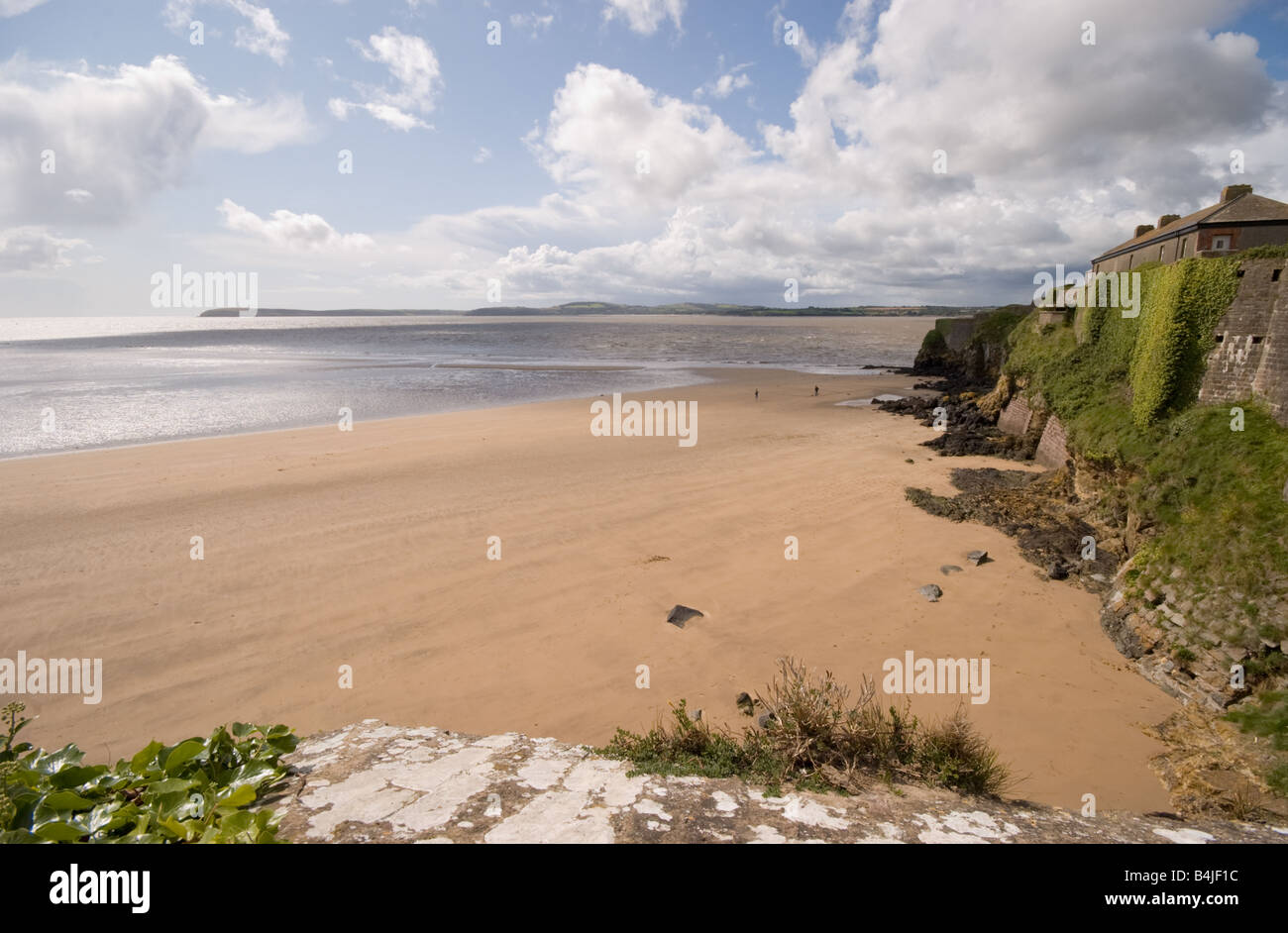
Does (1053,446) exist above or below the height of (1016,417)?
below

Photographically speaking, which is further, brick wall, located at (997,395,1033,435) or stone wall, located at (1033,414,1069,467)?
brick wall, located at (997,395,1033,435)

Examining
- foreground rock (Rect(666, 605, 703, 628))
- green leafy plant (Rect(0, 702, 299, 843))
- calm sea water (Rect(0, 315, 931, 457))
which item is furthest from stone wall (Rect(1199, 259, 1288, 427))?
calm sea water (Rect(0, 315, 931, 457))

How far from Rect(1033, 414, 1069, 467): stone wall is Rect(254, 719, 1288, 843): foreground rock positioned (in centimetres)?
1691

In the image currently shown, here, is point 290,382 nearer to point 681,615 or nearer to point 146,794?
point 681,615

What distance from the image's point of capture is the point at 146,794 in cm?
303

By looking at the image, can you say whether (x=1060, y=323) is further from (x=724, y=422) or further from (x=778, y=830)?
(x=778, y=830)

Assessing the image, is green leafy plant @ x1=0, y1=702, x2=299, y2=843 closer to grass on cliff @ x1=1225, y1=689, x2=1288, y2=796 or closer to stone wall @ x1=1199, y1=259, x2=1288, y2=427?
grass on cliff @ x1=1225, y1=689, x2=1288, y2=796

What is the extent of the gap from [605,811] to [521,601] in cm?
792

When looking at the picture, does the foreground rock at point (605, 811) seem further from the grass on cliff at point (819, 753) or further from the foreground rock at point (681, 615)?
the foreground rock at point (681, 615)

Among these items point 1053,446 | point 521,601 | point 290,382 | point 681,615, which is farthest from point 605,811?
point 290,382

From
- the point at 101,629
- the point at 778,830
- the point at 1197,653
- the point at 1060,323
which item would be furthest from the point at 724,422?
the point at 778,830

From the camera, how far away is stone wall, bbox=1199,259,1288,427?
37.2ft

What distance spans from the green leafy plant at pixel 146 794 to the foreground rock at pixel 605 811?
0.27 metres
